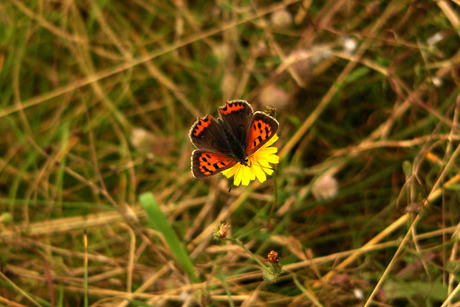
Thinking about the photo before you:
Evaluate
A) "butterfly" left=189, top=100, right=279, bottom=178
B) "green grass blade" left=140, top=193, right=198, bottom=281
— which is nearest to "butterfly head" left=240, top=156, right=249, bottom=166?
"butterfly" left=189, top=100, right=279, bottom=178

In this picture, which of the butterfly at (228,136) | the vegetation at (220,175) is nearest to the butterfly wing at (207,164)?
the butterfly at (228,136)

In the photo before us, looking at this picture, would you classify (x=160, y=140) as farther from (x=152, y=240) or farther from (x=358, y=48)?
(x=358, y=48)

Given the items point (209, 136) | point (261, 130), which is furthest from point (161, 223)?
point (261, 130)

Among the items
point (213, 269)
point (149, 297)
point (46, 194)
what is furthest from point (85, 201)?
point (213, 269)

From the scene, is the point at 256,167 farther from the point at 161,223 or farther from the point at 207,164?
the point at 161,223

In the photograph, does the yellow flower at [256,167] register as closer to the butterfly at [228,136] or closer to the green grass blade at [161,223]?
the butterfly at [228,136]

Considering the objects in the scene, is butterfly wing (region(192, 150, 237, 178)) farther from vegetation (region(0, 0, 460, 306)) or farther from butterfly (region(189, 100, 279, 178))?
vegetation (region(0, 0, 460, 306))

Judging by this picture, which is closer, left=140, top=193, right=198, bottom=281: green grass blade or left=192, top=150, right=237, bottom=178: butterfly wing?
left=192, top=150, right=237, bottom=178: butterfly wing

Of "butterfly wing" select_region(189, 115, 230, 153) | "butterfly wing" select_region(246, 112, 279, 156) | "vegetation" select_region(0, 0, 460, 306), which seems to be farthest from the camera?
"vegetation" select_region(0, 0, 460, 306)
